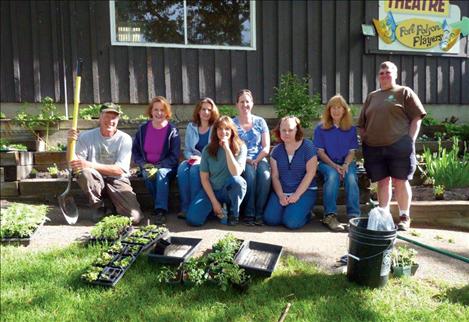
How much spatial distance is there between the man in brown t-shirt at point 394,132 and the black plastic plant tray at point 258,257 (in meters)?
1.59

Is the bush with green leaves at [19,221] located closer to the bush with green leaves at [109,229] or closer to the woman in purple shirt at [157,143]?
the bush with green leaves at [109,229]

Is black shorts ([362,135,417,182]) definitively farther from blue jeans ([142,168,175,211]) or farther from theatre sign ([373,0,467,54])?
Answer: theatre sign ([373,0,467,54])

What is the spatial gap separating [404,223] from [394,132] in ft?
3.08

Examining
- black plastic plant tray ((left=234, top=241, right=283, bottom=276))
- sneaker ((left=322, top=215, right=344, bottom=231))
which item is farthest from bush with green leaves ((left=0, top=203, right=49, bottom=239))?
sneaker ((left=322, top=215, right=344, bottom=231))

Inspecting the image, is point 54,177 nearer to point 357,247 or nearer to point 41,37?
point 41,37

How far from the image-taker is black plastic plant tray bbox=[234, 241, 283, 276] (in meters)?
2.93

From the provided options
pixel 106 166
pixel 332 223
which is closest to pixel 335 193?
pixel 332 223

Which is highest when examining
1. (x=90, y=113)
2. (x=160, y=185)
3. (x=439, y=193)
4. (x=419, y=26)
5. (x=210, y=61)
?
(x=419, y=26)

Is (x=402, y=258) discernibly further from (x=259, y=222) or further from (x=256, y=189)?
(x=256, y=189)

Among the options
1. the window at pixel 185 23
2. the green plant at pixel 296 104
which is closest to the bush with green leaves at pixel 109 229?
the green plant at pixel 296 104

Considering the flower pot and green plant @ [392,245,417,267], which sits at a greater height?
green plant @ [392,245,417,267]

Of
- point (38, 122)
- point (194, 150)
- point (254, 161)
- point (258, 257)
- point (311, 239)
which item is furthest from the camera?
point (38, 122)

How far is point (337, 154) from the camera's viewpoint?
4.48 metres

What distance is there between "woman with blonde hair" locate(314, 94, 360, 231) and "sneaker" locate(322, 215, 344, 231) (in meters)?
0.02
